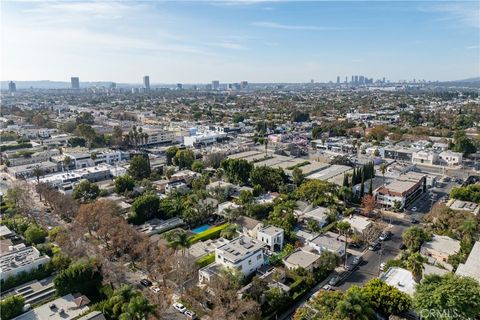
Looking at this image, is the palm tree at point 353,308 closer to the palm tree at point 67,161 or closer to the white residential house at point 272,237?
the white residential house at point 272,237

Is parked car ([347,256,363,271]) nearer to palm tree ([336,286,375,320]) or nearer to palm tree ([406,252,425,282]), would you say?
palm tree ([406,252,425,282])

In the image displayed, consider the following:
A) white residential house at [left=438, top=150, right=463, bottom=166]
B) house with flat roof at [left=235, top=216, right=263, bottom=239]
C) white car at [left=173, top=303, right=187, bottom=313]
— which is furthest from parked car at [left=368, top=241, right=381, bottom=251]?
white residential house at [left=438, top=150, right=463, bottom=166]

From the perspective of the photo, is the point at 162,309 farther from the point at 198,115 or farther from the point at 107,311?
the point at 198,115

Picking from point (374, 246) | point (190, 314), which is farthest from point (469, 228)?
point (190, 314)

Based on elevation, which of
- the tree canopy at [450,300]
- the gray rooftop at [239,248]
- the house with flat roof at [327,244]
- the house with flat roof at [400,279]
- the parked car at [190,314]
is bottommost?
the parked car at [190,314]

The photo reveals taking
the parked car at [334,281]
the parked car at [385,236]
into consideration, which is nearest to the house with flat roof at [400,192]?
the parked car at [385,236]

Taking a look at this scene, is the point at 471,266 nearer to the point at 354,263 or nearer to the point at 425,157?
the point at 354,263

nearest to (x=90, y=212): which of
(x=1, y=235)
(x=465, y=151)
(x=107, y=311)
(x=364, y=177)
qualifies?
(x=1, y=235)
